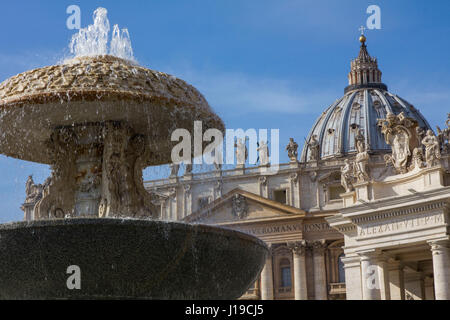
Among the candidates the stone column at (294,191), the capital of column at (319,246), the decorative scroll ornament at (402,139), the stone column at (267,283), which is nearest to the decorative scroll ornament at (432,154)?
the decorative scroll ornament at (402,139)

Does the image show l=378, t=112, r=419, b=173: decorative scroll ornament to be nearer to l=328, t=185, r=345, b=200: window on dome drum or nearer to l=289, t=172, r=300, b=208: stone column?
l=328, t=185, r=345, b=200: window on dome drum

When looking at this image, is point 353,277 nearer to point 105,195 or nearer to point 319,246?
point 105,195

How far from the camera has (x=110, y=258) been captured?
912cm

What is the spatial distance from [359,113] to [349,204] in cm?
6395

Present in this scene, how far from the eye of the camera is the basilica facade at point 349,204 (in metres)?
25.8

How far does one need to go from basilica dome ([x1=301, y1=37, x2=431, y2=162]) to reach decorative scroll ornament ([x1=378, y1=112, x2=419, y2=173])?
5528 cm

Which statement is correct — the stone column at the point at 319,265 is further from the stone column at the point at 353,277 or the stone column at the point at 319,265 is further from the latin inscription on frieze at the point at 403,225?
the latin inscription on frieze at the point at 403,225

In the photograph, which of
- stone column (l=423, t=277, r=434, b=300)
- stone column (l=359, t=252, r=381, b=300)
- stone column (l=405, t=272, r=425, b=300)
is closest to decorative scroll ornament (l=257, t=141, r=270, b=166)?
stone column (l=423, t=277, r=434, b=300)

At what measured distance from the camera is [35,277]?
30.4ft

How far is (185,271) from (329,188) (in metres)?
48.5

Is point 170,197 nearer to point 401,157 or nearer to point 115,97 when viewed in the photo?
point 401,157

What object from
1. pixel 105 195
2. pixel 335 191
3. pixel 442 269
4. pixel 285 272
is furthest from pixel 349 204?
pixel 285 272

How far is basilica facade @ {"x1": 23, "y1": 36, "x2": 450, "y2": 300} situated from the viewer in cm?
2581
